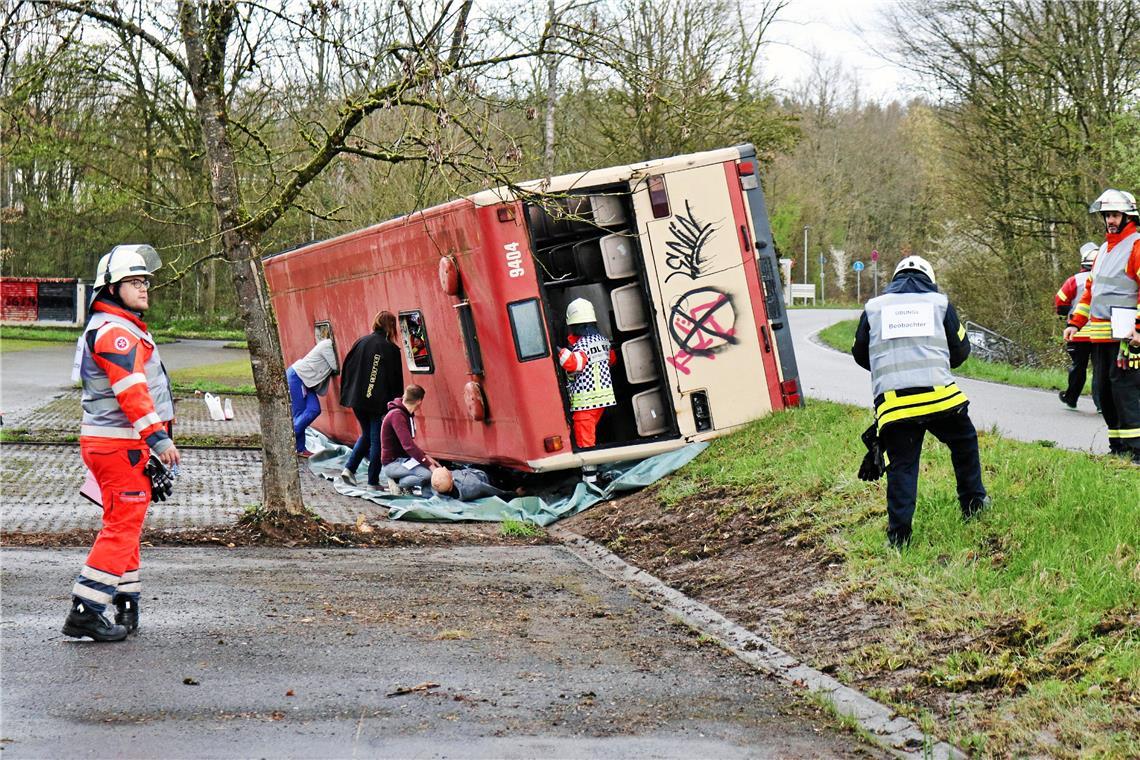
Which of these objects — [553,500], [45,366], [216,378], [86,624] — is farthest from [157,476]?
[45,366]

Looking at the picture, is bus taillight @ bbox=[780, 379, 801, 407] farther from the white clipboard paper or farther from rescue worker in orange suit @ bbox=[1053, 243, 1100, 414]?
the white clipboard paper

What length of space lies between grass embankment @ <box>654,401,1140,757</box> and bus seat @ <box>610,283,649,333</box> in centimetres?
345

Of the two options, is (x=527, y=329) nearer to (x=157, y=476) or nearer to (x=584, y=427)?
(x=584, y=427)

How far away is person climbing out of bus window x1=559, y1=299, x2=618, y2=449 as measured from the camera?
1227cm

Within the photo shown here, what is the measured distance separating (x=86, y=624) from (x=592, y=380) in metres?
6.52

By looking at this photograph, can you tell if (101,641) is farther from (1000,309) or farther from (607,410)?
(1000,309)

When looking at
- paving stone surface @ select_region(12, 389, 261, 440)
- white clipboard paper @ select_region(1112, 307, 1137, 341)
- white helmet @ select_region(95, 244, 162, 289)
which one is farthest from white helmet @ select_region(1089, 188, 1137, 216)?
paving stone surface @ select_region(12, 389, 261, 440)

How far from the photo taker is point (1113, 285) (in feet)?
32.3

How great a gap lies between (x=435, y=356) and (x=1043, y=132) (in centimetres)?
1715

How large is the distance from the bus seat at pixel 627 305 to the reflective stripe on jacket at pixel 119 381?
655cm

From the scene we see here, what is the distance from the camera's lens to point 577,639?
6.80m

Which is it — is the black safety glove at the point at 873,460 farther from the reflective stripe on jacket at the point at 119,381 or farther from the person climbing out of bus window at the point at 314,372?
the person climbing out of bus window at the point at 314,372

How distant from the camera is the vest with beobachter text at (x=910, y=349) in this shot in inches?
290

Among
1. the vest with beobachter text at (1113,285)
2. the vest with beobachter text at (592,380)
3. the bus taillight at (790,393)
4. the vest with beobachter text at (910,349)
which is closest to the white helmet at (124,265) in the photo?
the vest with beobachter text at (910,349)
